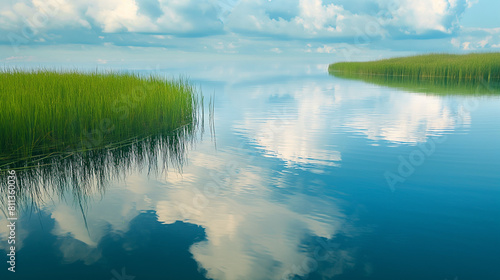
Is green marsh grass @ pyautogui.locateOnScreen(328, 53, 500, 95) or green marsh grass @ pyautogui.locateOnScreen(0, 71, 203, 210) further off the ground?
green marsh grass @ pyautogui.locateOnScreen(328, 53, 500, 95)

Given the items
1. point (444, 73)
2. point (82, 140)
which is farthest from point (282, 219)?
point (444, 73)

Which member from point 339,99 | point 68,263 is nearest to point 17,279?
point 68,263

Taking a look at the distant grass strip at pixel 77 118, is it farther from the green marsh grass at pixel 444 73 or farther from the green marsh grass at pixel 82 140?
the green marsh grass at pixel 444 73

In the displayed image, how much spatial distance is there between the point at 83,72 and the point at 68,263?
11.7 m

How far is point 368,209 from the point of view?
452 cm

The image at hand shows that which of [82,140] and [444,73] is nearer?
[82,140]

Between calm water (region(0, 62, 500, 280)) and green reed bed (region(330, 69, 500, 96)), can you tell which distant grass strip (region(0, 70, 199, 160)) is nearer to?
calm water (region(0, 62, 500, 280))

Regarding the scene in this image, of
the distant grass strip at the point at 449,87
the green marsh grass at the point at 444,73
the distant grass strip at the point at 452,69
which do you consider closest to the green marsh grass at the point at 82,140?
the distant grass strip at the point at 449,87

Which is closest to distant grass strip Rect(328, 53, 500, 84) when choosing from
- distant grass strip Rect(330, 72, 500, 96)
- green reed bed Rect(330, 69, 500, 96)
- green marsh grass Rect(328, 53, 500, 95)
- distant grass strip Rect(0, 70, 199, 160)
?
green marsh grass Rect(328, 53, 500, 95)

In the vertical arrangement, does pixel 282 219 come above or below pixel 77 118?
below

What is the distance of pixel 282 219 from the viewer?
14.0ft

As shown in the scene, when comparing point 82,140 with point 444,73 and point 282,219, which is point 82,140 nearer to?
point 282,219

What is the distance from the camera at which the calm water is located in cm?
335

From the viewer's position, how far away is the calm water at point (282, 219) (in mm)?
3350
